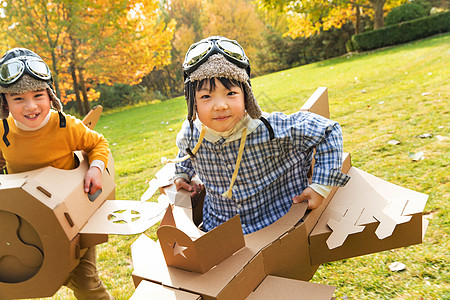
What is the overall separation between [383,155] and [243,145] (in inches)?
94.9

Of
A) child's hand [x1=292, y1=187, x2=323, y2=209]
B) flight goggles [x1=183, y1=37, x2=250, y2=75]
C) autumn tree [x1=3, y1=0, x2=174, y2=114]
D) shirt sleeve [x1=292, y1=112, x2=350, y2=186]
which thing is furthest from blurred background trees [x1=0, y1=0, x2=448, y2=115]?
child's hand [x1=292, y1=187, x2=323, y2=209]

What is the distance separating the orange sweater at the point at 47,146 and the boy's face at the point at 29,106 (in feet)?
0.26

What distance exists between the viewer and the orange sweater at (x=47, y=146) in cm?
205

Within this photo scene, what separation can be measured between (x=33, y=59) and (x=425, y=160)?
3115 mm

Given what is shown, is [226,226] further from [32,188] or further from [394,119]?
[394,119]

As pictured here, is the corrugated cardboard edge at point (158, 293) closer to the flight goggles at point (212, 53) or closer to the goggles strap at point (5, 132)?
the flight goggles at point (212, 53)

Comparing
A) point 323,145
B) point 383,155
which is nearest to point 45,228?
point 323,145

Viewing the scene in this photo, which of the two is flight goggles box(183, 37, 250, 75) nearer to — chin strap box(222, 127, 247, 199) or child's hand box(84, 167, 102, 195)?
chin strap box(222, 127, 247, 199)

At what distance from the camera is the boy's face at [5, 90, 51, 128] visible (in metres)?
1.96

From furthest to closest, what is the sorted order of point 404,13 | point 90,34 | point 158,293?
point 404,13, point 90,34, point 158,293

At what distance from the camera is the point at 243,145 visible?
1786 millimetres

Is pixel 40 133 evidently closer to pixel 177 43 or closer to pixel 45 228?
pixel 45 228

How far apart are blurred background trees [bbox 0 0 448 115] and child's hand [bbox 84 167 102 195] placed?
1165 centimetres

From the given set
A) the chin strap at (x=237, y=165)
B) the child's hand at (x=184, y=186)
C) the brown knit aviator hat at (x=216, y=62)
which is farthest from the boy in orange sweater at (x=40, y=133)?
the brown knit aviator hat at (x=216, y=62)
